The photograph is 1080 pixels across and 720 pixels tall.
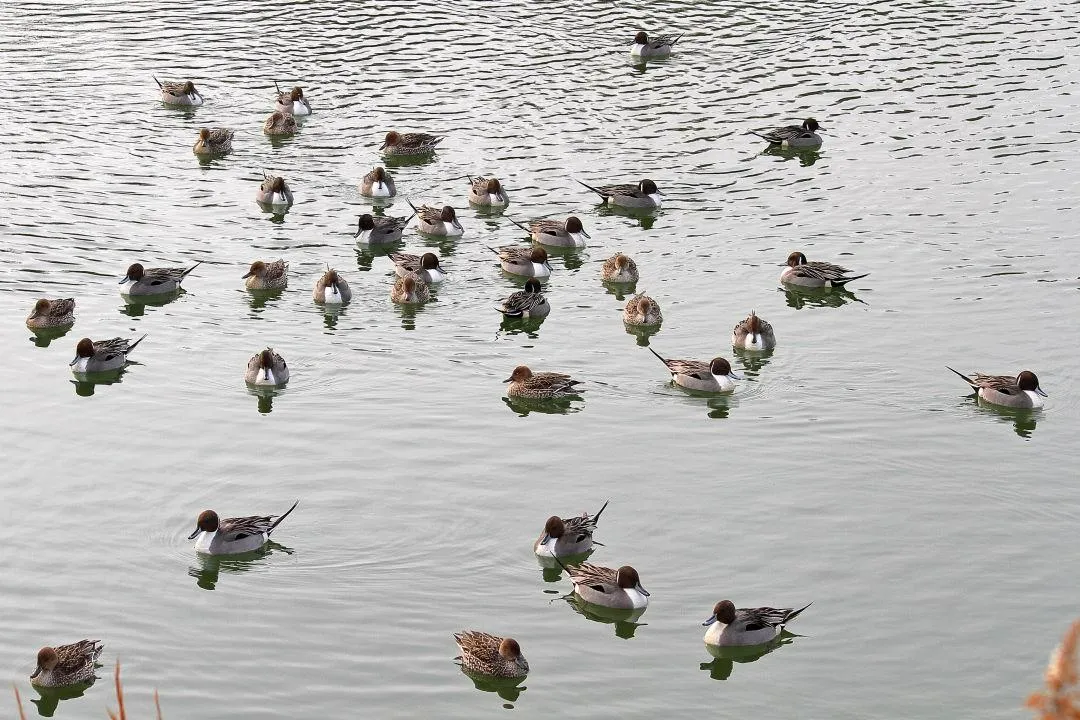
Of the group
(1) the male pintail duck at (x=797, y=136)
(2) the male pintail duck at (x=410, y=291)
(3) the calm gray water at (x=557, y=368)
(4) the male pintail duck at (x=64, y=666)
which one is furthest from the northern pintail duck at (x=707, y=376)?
(1) the male pintail duck at (x=797, y=136)

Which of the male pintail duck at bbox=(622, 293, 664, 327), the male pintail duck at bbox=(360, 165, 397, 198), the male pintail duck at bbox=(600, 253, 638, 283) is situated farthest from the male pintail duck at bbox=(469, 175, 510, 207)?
the male pintail duck at bbox=(622, 293, 664, 327)

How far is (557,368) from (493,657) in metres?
8.63

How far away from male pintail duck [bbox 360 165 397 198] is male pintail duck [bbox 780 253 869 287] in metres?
8.42

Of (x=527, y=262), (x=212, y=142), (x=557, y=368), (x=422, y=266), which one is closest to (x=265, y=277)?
(x=422, y=266)

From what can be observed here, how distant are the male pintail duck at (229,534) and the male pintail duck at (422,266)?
901 cm

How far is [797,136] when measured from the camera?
32.5 m

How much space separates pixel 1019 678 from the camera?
51.1 feet

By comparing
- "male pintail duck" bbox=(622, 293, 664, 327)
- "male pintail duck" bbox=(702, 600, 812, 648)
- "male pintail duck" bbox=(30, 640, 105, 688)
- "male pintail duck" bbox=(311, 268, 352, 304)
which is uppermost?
"male pintail duck" bbox=(311, 268, 352, 304)

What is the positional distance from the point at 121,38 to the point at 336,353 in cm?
1941

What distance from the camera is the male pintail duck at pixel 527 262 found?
2692 cm

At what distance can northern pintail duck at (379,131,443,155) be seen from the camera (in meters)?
32.5

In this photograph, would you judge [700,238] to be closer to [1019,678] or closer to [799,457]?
[799,457]

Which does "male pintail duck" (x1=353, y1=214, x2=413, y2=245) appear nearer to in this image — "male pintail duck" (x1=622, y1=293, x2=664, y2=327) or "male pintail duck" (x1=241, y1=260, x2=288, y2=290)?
"male pintail duck" (x1=241, y1=260, x2=288, y2=290)

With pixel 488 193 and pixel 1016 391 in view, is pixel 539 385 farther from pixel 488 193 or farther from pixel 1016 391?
pixel 488 193
